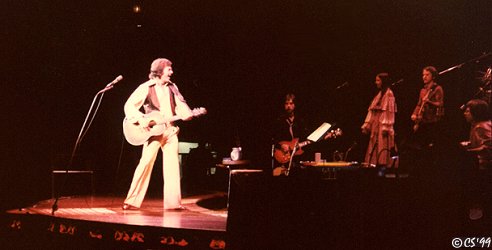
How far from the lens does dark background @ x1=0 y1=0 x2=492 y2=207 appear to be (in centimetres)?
871

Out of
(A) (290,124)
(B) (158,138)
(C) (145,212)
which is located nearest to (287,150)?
(A) (290,124)

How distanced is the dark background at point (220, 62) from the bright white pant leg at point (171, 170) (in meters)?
2.45

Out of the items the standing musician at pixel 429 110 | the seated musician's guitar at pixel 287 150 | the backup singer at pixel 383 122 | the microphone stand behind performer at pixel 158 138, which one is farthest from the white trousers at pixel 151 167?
the standing musician at pixel 429 110

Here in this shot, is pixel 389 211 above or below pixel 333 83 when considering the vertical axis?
below

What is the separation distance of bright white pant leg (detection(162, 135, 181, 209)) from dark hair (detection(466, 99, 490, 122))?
14.0ft

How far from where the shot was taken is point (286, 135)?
30.6 feet

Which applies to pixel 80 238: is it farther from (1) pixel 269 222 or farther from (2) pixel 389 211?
(2) pixel 389 211

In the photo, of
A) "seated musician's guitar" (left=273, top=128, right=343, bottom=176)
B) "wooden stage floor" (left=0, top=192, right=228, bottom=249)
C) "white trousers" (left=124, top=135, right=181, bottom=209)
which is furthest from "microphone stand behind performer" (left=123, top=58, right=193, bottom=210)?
"seated musician's guitar" (left=273, top=128, right=343, bottom=176)

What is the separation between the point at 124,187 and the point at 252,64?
375 centimetres

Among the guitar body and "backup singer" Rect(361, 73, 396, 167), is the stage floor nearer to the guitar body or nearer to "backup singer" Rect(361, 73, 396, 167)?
the guitar body

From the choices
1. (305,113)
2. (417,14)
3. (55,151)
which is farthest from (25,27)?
(417,14)

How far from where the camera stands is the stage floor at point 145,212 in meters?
5.33

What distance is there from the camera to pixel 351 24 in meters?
10.3

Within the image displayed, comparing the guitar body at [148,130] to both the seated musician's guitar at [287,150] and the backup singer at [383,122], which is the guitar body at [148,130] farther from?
the backup singer at [383,122]
